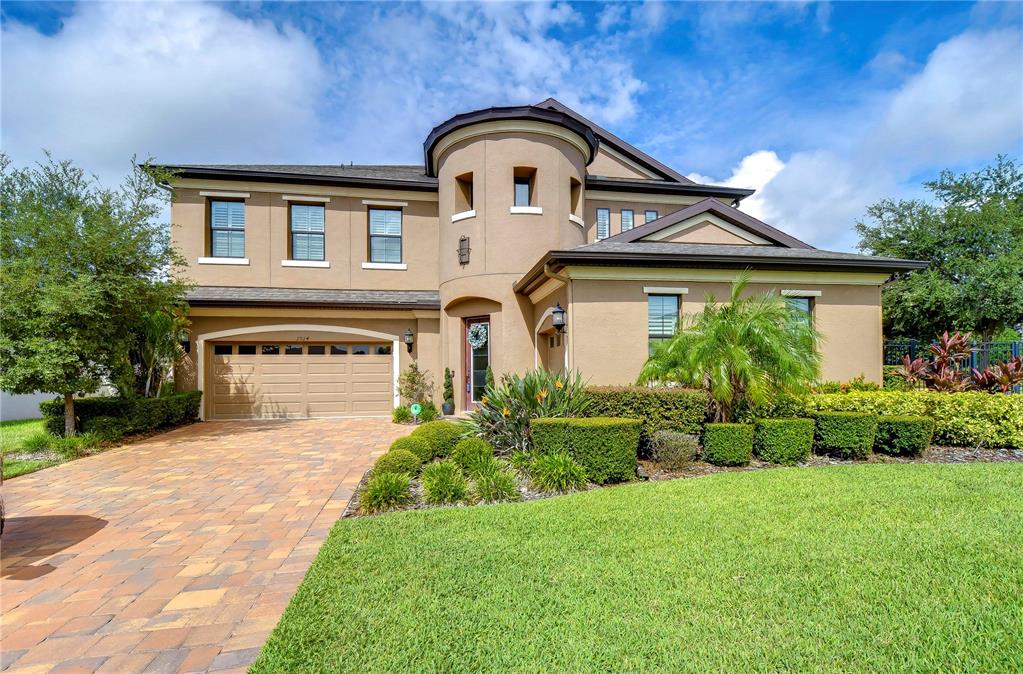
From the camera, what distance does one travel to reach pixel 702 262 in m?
10.5

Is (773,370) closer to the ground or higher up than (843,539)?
higher up

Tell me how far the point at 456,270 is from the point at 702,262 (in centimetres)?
673

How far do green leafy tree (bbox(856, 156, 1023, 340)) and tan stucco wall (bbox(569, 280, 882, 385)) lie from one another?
310 inches

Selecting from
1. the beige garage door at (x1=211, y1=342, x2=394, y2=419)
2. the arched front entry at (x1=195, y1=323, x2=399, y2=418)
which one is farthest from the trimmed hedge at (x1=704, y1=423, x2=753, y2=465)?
the beige garage door at (x1=211, y1=342, x2=394, y2=419)

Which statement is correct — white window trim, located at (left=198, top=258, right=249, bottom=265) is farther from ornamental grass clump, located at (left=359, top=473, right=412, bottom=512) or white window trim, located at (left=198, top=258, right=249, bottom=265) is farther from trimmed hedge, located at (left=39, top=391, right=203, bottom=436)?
ornamental grass clump, located at (left=359, top=473, right=412, bottom=512)

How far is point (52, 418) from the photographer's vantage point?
9.93m

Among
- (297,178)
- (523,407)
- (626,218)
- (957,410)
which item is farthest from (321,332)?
(957,410)

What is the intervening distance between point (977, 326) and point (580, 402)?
69.3 feet

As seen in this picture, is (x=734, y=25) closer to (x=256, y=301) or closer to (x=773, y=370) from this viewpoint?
(x=773, y=370)

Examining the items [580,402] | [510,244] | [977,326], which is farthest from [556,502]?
[977,326]

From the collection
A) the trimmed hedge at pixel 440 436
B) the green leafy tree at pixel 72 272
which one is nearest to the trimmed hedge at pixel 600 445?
the trimmed hedge at pixel 440 436

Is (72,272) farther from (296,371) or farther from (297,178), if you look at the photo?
(297,178)

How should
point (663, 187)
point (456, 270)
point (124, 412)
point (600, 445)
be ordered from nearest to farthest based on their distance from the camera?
point (600, 445) → point (124, 412) → point (456, 270) → point (663, 187)

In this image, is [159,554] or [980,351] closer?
[159,554]
